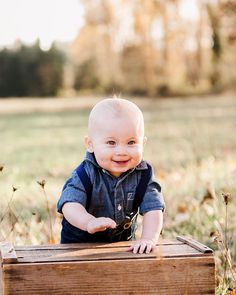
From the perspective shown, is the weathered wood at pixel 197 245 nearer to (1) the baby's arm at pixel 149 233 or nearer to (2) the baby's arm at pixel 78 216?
(1) the baby's arm at pixel 149 233

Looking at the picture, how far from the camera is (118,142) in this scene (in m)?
3.20

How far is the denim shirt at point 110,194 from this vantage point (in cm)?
331

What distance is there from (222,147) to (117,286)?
28.2 ft

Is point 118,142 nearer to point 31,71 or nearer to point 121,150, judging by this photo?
point 121,150

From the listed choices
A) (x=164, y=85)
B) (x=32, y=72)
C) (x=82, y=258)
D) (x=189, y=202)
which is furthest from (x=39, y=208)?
(x=32, y=72)

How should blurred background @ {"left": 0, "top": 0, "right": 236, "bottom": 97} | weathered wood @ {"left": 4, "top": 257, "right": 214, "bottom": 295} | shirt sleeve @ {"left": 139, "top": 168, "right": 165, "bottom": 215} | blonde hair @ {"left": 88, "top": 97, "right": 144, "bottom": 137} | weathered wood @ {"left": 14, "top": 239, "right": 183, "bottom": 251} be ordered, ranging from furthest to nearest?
blurred background @ {"left": 0, "top": 0, "right": 236, "bottom": 97} < shirt sleeve @ {"left": 139, "top": 168, "right": 165, "bottom": 215} < blonde hair @ {"left": 88, "top": 97, "right": 144, "bottom": 137} < weathered wood @ {"left": 14, "top": 239, "right": 183, "bottom": 251} < weathered wood @ {"left": 4, "top": 257, "right": 214, "bottom": 295}

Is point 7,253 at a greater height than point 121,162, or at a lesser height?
lesser

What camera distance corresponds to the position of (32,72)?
41562 mm

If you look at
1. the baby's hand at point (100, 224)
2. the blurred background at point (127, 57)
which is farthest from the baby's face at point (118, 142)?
the blurred background at point (127, 57)

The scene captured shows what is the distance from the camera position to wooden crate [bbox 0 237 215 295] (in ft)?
8.70

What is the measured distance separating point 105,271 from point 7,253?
377 millimetres

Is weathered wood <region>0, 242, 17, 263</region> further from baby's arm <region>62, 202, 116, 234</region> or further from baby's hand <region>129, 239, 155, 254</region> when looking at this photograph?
baby's hand <region>129, 239, 155, 254</region>

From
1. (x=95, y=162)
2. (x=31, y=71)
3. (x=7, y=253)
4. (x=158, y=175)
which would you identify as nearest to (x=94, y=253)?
(x=7, y=253)

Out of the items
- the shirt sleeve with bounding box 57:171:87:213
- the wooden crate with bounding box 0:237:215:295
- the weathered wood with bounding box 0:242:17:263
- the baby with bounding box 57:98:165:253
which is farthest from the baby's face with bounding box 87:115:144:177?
the weathered wood with bounding box 0:242:17:263
